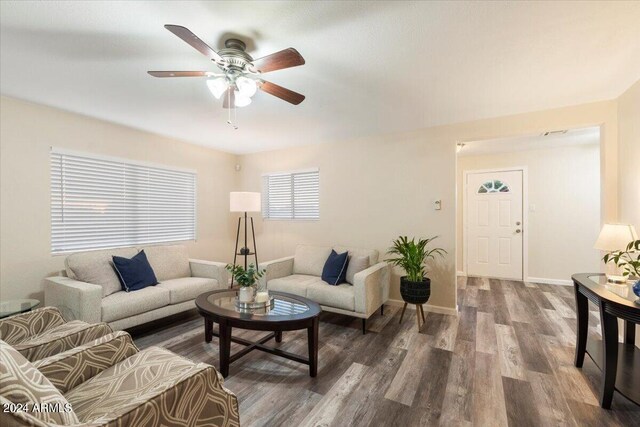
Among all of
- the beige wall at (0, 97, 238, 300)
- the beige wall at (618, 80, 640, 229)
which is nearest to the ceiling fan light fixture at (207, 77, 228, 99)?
the beige wall at (0, 97, 238, 300)

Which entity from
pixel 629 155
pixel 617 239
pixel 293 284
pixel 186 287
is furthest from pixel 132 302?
pixel 629 155

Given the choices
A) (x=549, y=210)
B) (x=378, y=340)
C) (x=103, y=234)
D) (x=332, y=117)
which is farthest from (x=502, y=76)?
(x=103, y=234)

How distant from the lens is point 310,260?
3.88 m

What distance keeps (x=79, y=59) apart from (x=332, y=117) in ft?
7.36

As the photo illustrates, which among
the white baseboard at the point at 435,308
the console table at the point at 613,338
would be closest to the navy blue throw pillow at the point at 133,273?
the white baseboard at the point at 435,308

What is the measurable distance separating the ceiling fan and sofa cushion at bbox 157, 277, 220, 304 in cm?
209

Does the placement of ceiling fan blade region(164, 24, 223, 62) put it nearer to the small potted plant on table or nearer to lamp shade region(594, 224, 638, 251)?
the small potted plant on table

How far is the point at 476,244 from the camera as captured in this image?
5406mm

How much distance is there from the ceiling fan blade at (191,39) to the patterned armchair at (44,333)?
1.76 metres

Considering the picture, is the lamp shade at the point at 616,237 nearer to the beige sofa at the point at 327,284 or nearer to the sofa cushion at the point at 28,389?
the beige sofa at the point at 327,284

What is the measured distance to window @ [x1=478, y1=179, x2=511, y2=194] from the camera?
16.9ft

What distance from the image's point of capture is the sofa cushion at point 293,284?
3288 mm

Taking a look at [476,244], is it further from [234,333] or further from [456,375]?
[234,333]

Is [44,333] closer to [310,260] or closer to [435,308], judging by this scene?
[310,260]
